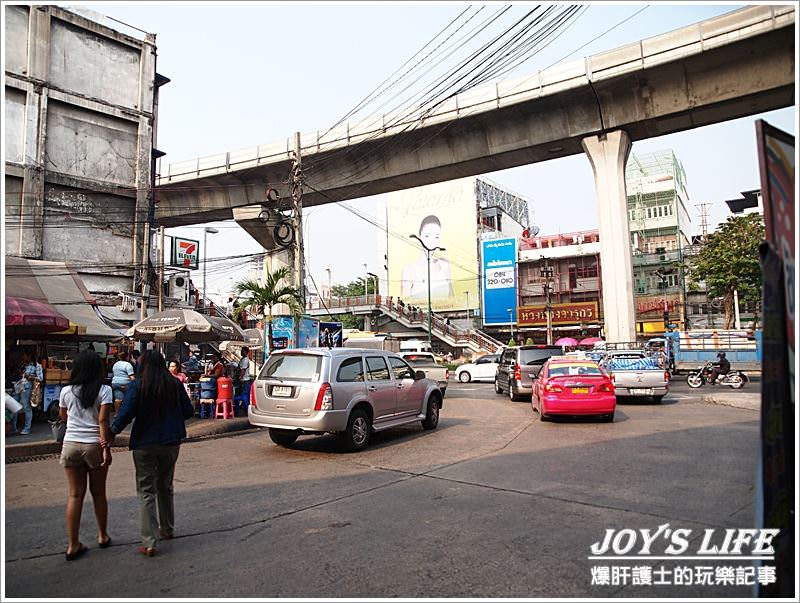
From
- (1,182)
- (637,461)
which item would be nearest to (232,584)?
(1,182)

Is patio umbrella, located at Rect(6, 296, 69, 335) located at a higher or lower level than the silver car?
higher

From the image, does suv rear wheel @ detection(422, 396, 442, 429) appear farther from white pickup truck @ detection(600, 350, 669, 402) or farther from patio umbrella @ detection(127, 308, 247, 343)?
patio umbrella @ detection(127, 308, 247, 343)

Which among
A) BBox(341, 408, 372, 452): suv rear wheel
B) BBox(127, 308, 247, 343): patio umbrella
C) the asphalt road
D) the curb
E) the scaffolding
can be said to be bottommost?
the curb

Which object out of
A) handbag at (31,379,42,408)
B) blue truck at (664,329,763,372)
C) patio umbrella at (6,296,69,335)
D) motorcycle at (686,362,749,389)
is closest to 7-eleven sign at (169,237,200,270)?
patio umbrella at (6,296,69,335)

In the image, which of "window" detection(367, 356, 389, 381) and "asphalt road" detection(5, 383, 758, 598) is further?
"window" detection(367, 356, 389, 381)

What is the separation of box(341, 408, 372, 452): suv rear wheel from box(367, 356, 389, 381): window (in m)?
0.73

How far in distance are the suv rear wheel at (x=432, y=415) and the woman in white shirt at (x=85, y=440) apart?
8093 millimetres

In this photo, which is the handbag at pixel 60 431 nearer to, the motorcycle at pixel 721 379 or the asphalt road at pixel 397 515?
the asphalt road at pixel 397 515

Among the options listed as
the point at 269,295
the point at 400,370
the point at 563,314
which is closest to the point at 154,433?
the point at 400,370

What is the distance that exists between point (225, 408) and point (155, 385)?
9.88 m

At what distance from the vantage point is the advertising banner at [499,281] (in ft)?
212

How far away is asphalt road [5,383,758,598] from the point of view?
14.9 feet

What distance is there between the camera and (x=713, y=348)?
28.4 metres

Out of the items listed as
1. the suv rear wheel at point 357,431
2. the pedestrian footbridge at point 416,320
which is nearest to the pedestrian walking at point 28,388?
the suv rear wheel at point 357,431
